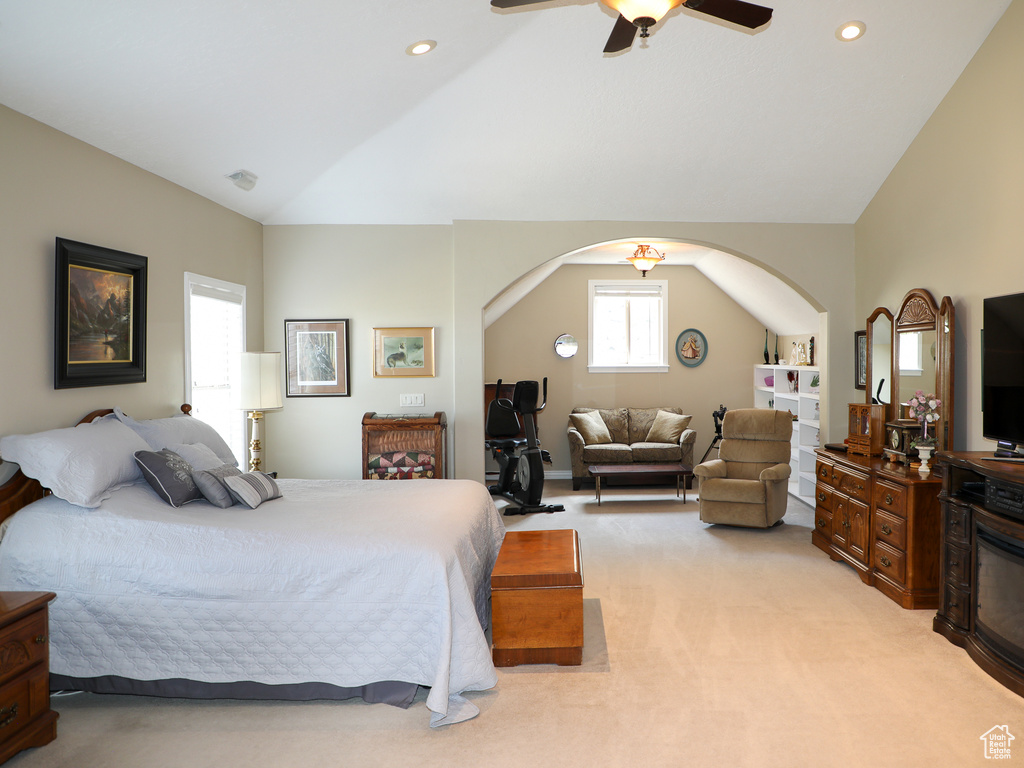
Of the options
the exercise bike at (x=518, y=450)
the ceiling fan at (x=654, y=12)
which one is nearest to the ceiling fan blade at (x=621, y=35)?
the ceiling fan at (x=654, y=12)

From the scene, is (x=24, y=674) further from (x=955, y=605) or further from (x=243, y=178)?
(x=955, y=605)

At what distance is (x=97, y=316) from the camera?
3.74m

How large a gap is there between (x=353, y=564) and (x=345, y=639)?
306 millimetres

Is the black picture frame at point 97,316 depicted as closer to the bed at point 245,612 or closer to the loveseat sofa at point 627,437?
the bed at point 245,612

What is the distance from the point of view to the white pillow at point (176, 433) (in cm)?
373

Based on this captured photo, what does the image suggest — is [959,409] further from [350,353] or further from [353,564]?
[350,353]

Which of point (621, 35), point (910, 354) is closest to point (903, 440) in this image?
point (910, 354)

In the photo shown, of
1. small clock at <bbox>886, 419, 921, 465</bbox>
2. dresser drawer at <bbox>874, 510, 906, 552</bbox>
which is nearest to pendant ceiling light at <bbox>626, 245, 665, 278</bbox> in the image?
small clock at <bbox>886, 419, 921, 465</bbox>

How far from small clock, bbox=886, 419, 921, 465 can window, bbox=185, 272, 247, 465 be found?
4.32 m

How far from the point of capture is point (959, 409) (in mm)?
4434

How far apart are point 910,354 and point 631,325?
4.13 meters

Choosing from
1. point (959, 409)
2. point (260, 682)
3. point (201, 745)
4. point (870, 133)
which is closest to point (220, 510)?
point (260, 682)

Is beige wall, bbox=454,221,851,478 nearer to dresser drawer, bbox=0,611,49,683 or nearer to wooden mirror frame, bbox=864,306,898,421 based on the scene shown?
wooden mirror frame, bbox=864,306,898,421

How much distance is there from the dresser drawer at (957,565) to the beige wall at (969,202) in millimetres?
981
